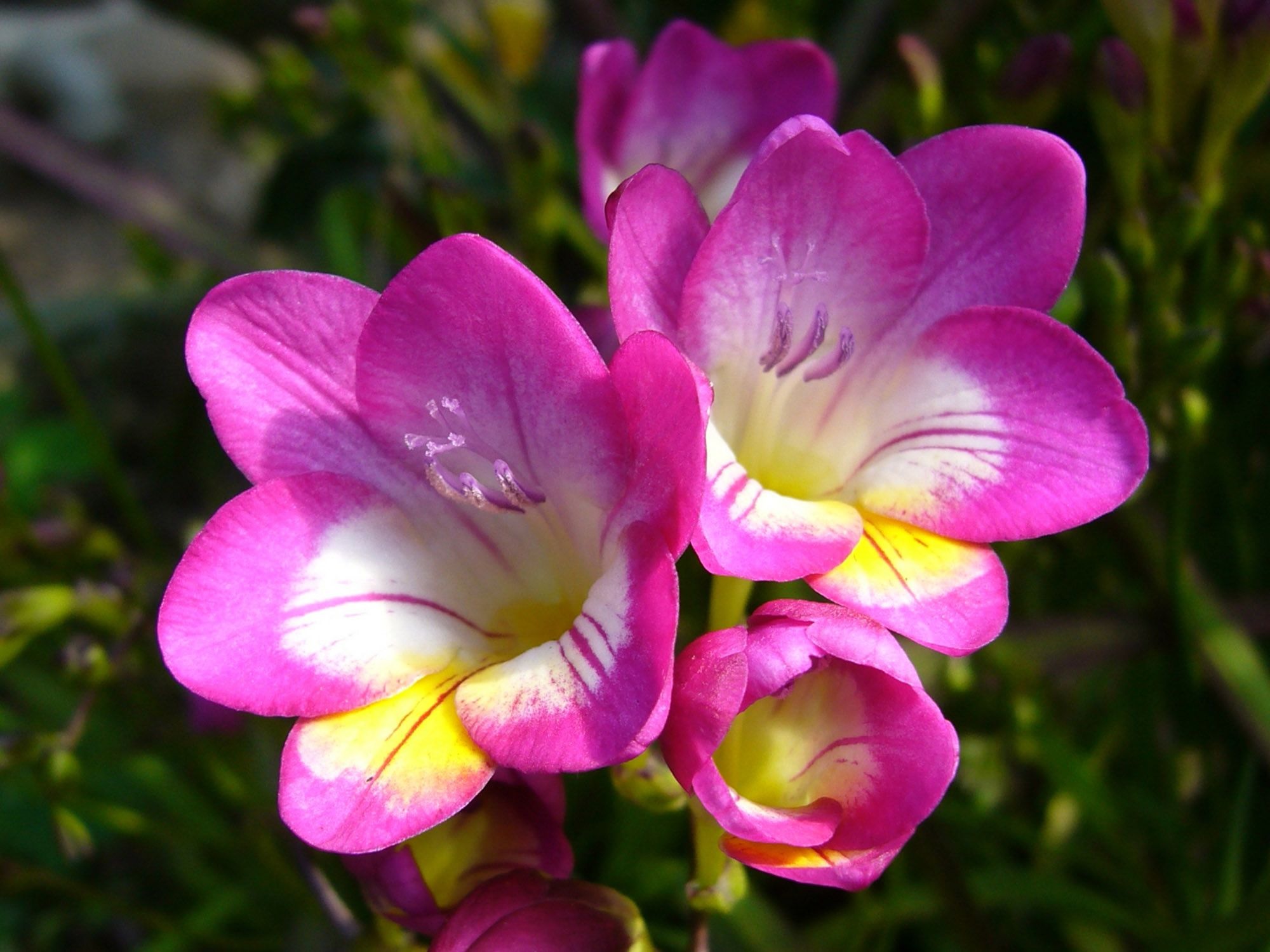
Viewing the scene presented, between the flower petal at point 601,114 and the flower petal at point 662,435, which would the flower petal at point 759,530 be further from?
the flower petal at point 601,114

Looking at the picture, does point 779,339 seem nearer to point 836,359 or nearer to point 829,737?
point 836,359

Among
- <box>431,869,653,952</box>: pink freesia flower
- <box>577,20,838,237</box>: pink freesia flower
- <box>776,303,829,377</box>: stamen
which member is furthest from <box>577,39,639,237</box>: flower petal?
<box>431,869,653,952</box>: pink freesia flower

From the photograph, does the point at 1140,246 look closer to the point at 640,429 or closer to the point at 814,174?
the point at 814,174

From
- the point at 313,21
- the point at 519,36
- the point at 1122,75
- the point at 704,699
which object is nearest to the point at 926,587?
the point at 704,699

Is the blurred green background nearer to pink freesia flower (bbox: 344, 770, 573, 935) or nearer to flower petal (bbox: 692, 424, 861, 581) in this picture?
pink freesia flower (bbox: 344, 770, 573, 935)

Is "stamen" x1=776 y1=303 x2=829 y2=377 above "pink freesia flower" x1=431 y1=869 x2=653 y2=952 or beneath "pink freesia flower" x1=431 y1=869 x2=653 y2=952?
above

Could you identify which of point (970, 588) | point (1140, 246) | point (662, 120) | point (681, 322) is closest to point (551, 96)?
point (662, 120)
